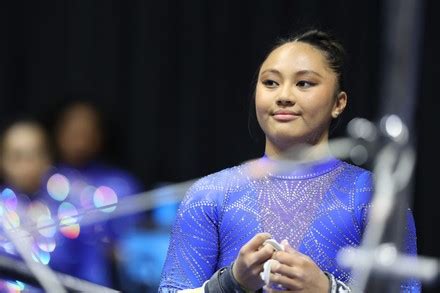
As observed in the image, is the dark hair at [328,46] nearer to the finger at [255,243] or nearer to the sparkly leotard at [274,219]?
the sparkly leotard at [274,219]

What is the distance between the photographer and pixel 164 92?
10.6ft

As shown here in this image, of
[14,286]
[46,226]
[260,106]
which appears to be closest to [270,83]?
[260,106]

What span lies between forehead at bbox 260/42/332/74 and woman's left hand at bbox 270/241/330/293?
1.02ft

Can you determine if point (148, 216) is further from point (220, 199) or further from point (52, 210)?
point (220, 199)

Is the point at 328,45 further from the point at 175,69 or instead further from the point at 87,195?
the point at 175,69

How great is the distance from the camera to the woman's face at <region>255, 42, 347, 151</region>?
1564 mm

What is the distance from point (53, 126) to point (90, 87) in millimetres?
326

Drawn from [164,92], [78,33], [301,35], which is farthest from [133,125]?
[301,35]

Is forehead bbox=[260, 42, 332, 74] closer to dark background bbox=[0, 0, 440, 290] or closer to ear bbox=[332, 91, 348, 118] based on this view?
ear bbox=[332, 91, 348, 118]

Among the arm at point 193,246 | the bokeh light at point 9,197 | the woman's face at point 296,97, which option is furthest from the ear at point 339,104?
the bokeh light at point 9,197

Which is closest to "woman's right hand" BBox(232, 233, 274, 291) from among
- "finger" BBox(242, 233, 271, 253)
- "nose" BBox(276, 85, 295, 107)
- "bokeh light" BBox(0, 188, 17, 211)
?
"finger" BBox(242, 233, 271, 253)

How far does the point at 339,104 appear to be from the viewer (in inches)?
64.7

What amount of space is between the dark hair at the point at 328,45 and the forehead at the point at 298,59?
12mm

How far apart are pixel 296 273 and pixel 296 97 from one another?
30 centimetres
